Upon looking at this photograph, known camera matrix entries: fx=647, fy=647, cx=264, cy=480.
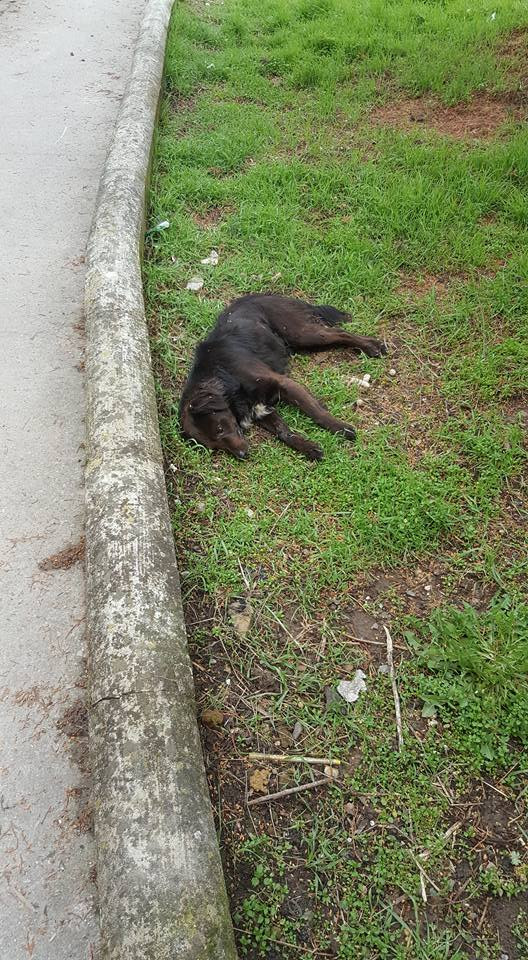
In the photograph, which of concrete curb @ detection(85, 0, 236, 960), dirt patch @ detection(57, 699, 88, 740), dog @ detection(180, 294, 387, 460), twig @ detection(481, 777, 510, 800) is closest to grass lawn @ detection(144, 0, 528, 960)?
twig @ detection(481, 777, 510, 800)

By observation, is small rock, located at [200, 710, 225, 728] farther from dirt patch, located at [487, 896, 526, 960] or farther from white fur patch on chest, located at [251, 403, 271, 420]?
white fur patch on chest, located at [251, 403, 271, 420]

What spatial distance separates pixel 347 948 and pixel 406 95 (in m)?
7.27

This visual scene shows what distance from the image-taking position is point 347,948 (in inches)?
79.1

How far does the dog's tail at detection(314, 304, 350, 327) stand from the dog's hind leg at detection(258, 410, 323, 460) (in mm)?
890

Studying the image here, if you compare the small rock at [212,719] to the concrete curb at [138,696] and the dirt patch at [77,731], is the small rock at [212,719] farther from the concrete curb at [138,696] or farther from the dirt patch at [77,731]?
the dirt patch at [77,731]

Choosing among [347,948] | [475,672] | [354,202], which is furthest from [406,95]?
[347,948]

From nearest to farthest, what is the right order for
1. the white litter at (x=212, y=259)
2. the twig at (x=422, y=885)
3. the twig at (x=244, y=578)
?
the twig at (x=422, y=885)
the twig at (x=244, y=578)
the white litter at (x=212, y=259)

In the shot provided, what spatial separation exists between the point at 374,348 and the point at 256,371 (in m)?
0.83

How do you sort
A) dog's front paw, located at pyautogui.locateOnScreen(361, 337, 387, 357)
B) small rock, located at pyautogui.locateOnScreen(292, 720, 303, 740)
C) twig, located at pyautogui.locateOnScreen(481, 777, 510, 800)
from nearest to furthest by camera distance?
twig, located at pyautogui.locateOnScreen(481, 777, 510, 800), small rock, located at pyautogui.locateOnScreen(292, 720, 303, 740), dog's front paw, located at pyautogui.locateOnScreen(361, 337, 387, 357)

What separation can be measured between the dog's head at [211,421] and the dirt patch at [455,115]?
3.93 m

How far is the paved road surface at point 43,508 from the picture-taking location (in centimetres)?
221

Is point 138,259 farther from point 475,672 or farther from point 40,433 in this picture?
point 475,672

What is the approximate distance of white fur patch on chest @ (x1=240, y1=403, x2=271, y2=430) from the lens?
3.91 metres

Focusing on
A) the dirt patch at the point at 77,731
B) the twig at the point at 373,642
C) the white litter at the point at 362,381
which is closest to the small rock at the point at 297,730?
the twig at the point at 373,642
